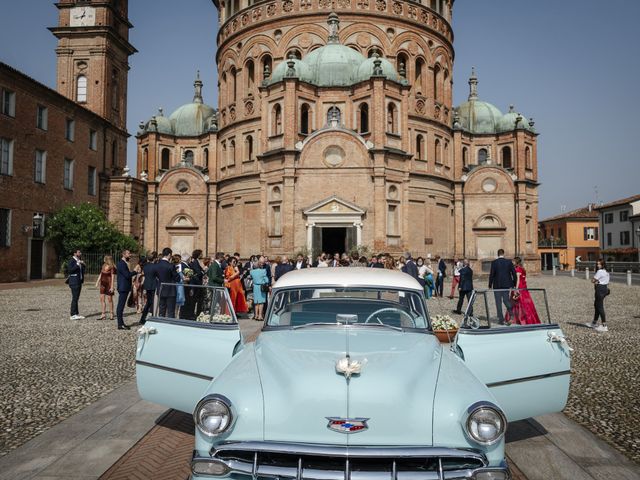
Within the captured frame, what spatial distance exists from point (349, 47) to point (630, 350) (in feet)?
99.3

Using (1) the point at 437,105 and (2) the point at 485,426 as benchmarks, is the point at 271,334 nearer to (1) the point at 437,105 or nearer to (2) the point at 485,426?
(2) the point at 485,426

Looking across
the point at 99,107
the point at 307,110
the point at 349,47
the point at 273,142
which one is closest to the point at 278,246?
the point at 273,142

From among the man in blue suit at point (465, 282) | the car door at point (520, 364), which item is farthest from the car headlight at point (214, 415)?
the man in blue suit at point (465, 282)

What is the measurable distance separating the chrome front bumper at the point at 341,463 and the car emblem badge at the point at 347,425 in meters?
0.10

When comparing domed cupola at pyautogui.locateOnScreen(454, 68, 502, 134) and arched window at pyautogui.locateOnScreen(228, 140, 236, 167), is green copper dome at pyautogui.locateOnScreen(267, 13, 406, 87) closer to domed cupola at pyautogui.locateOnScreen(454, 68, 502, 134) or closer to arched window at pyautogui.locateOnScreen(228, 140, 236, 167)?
arched window at pyautogui.locateOnScreen(228, 140, 236, 167)

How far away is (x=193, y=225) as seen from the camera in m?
37.1

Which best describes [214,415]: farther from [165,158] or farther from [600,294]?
[165,158]

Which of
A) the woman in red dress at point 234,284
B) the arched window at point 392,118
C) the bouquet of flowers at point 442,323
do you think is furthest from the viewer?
the arched window at point 392,118

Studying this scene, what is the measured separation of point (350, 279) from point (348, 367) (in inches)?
58.8

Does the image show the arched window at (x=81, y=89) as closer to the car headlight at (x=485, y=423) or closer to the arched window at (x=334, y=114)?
the arched window at (x=334, y=114)

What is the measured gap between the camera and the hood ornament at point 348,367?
2.95m

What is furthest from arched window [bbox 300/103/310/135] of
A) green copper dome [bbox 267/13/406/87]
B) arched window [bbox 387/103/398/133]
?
arched window [bbox 387/103/398/133]

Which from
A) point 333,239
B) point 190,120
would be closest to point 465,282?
point 333,239

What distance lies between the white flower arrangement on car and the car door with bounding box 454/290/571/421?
204cm
